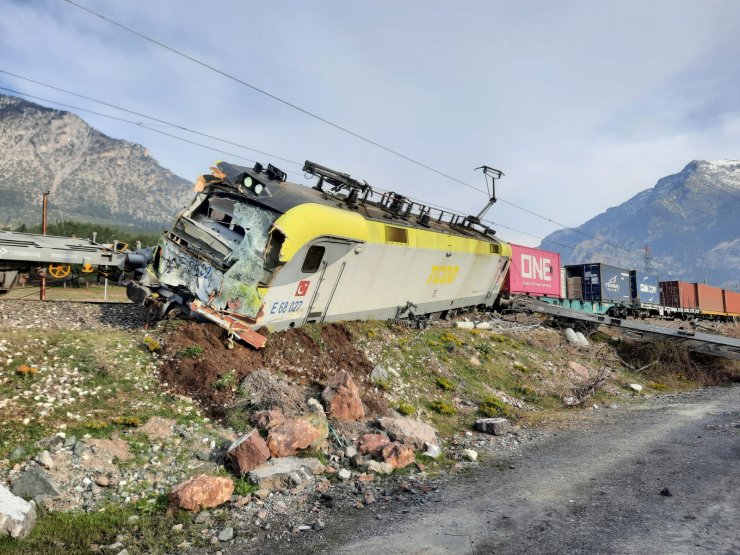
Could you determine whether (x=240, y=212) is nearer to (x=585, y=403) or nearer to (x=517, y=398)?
(x=517, y=398)

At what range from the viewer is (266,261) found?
1069cm

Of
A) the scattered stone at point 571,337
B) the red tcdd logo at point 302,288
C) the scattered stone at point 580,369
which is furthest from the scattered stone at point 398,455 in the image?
the scattered stone at point 571,337

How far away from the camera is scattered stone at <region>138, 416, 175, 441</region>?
7.89m

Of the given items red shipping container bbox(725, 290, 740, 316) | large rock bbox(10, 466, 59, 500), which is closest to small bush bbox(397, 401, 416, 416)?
large rock bbox(10, 466, 59, 500)

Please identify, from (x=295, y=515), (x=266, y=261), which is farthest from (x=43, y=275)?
(x=295, y=515)

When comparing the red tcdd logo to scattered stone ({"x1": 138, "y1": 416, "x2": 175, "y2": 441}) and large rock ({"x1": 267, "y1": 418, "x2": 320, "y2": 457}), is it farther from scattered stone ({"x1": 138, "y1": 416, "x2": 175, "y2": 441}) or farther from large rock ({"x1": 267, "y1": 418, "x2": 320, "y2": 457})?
scattered stone ({"x1": 138, "y1": 416, "x2": 175, "y2": 441})

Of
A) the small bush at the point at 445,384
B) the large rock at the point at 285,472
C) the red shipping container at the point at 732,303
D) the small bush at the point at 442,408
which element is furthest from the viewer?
the red shipping container at the point at 732,303

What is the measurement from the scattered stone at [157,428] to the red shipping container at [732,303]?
62494 mm

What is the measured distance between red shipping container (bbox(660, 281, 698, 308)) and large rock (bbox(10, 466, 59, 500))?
50.1 meters

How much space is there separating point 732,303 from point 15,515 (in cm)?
6730

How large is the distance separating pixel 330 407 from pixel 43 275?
26.4 feet

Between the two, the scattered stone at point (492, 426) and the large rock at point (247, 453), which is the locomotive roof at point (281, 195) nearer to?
the large rock at point (247, 453)

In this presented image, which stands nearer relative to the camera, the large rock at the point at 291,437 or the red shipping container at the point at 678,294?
the large rock at the point at 291,437

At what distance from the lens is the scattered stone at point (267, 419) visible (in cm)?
861
